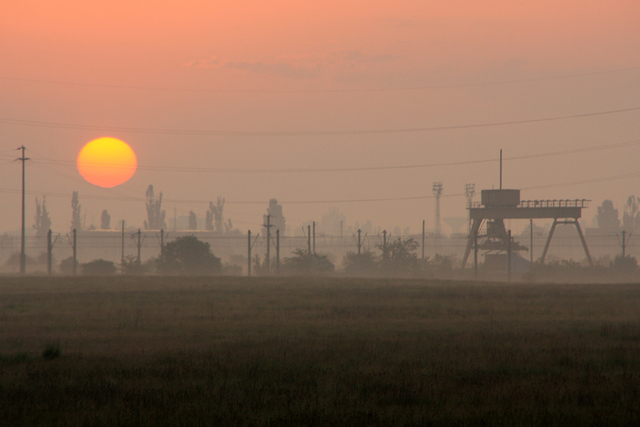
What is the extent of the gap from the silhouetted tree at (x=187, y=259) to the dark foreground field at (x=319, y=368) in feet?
186

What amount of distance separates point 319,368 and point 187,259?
74.2 metres

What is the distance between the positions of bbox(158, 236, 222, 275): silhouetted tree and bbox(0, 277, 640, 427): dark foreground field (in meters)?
56.8

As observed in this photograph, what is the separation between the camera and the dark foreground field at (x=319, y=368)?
36.2ft

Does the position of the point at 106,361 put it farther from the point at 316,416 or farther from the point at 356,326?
the point at 356,326

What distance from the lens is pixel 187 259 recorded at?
86.9 meters

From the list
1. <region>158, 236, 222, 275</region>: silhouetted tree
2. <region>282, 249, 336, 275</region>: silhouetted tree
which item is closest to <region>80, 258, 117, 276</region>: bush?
<region>158, 236, 222, 275</region>: silhouetted tree

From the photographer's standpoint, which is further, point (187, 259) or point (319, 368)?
point (187, 259)

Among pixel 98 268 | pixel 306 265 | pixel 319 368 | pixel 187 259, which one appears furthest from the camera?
pixel 306 265

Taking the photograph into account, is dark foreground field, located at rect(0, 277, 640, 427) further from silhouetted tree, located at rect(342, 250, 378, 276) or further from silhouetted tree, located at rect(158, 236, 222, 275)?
silhouetted tree, located at rect(342, 250, 378, 276)

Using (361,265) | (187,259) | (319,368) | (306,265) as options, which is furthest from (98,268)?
(319,368)

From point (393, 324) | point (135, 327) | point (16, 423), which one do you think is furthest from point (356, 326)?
point (16, 423)

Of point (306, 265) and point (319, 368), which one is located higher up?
point (319, 368)

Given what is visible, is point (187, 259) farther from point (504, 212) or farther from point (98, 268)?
point (504, 212)

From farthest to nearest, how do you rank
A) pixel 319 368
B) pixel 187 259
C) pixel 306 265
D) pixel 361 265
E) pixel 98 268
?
pixel 361 265
pixel 306 265
pixel 187 259
pixel 98 268
pixel 319 368
